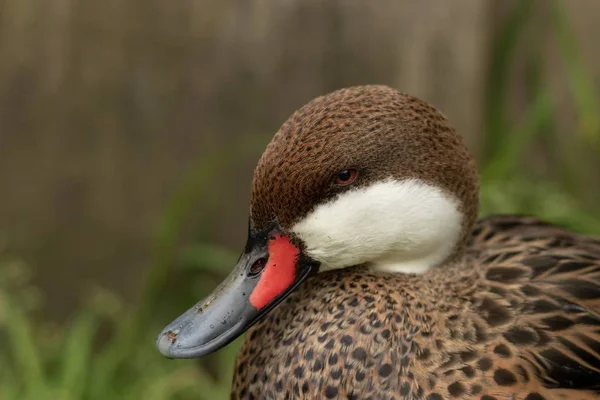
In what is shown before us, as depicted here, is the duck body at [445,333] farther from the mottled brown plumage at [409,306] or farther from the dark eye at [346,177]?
the dark eye at [346,177]

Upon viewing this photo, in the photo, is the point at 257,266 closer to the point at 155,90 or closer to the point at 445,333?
the point at 445,333

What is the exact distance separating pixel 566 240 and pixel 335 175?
14.6 inches

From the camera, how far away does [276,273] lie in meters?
0.89

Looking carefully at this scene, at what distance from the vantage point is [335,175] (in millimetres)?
841

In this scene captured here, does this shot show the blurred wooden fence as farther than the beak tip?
Yes

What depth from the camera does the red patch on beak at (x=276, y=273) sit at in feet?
2.89

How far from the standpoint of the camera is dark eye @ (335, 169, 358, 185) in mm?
845

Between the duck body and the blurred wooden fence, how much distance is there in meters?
1.00

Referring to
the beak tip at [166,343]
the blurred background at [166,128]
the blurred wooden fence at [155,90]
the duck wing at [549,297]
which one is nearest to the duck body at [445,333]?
the duck wing at [549,297]

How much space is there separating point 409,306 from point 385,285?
1.7 inches

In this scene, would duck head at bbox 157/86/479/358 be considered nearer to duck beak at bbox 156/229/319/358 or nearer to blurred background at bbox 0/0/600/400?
duck beak at bbox 156/229/319/358

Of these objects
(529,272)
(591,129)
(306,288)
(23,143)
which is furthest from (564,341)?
(23,143)

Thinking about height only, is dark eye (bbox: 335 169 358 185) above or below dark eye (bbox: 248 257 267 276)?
above

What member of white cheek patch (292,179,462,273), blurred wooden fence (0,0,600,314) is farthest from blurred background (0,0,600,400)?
white cheek patch (292,179,462,273)
